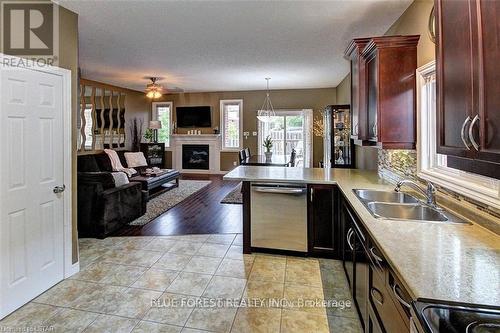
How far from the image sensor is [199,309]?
→ 236 cm

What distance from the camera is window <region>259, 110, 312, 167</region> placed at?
8961 mm

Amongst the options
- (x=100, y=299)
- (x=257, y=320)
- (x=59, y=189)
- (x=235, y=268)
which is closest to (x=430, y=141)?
(x=257, y=320)

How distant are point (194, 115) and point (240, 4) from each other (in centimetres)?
692

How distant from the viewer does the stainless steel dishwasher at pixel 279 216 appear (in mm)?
3275

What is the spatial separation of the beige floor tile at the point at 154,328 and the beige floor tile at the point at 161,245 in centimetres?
140

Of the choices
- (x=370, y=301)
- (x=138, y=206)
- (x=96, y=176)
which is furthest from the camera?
(x=138, y=206)

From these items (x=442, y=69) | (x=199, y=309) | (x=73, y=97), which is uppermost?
(x=73, y=97)

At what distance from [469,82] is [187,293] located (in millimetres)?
2470

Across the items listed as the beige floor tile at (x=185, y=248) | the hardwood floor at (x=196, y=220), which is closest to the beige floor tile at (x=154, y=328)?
the beige floor tile at (x=185, y=248)

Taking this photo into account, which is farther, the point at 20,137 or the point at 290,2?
the point at 290,2

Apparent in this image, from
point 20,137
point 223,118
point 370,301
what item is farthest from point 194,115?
point 370,301

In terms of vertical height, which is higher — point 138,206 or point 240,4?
point 240,4

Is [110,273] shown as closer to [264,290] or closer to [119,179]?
[264,290]

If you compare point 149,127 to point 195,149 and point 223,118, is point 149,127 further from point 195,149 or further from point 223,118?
point 223,118
